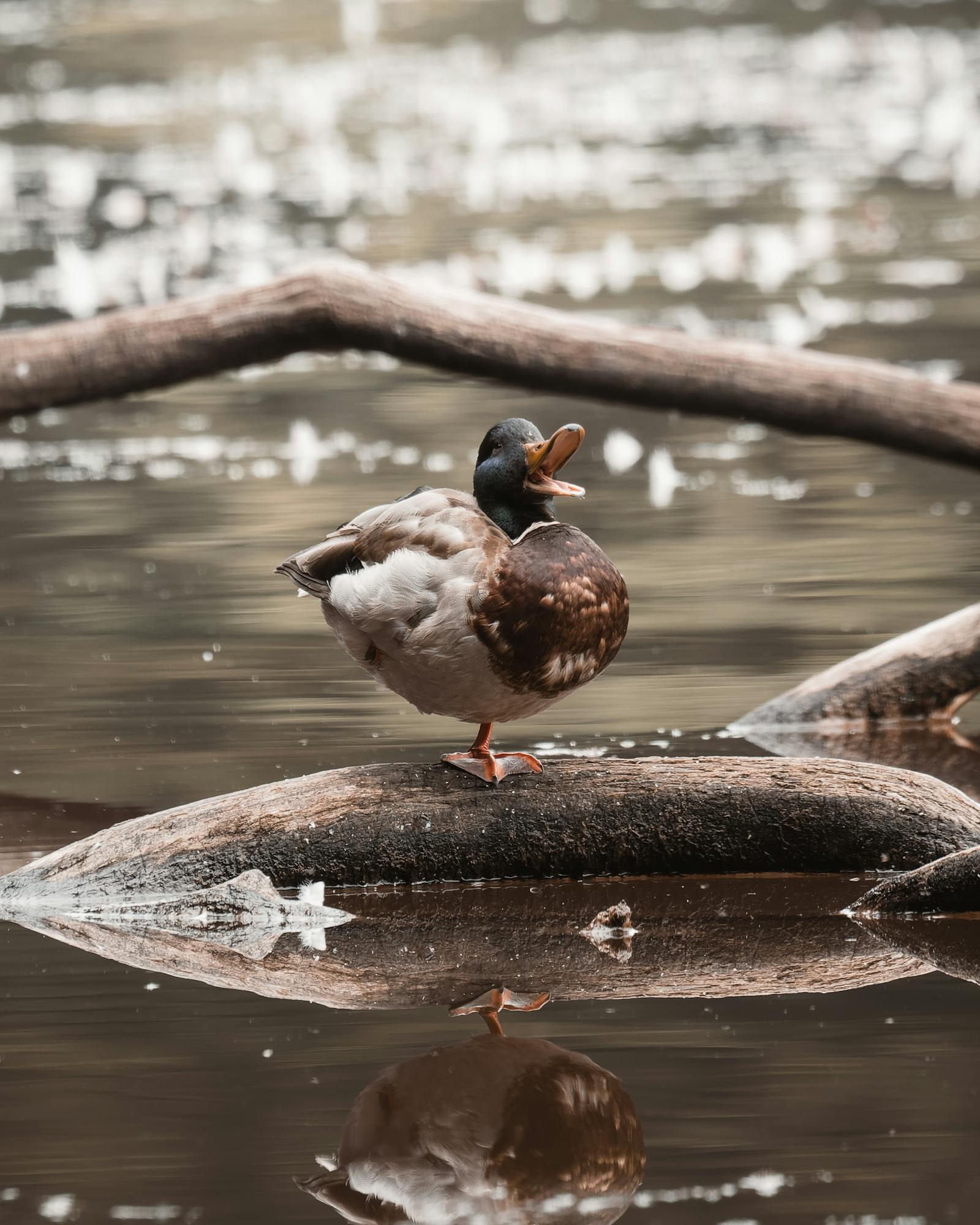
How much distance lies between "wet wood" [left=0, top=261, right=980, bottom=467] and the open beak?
82.5 inches

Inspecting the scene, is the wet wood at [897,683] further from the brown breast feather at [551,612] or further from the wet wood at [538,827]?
the brown breast feather at [551,612]

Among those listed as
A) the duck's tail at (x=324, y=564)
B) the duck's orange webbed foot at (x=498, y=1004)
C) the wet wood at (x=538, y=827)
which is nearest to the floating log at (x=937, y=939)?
the wet wood at (x=538, y=827)

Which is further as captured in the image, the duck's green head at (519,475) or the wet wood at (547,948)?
the duck's green head at (519,475)

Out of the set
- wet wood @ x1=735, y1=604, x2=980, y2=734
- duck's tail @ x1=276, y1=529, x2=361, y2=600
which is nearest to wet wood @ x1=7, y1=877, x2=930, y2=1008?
duck's tail @ x1=276, y1=529, x2=361, y2=600

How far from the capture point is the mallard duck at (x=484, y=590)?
4.09 metres

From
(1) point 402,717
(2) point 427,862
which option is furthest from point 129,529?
(2) point 427,862

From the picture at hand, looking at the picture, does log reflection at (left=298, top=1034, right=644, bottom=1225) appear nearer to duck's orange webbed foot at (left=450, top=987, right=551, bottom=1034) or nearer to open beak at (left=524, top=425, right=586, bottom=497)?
duck's orange webbed foot at (left=450, top=987, right=551, bottom=1034)

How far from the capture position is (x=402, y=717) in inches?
229

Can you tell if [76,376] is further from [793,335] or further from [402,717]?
[793,335]

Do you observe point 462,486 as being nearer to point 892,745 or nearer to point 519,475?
point 892,745

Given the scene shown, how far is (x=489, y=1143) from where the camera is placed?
10.5 feet

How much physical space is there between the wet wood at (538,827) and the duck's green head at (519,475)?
577 millimetres

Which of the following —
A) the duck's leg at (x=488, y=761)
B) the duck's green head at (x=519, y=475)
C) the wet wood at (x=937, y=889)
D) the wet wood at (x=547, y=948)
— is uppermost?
the duck's green head at (x=519, y=475)

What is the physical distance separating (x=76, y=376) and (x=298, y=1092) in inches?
145
